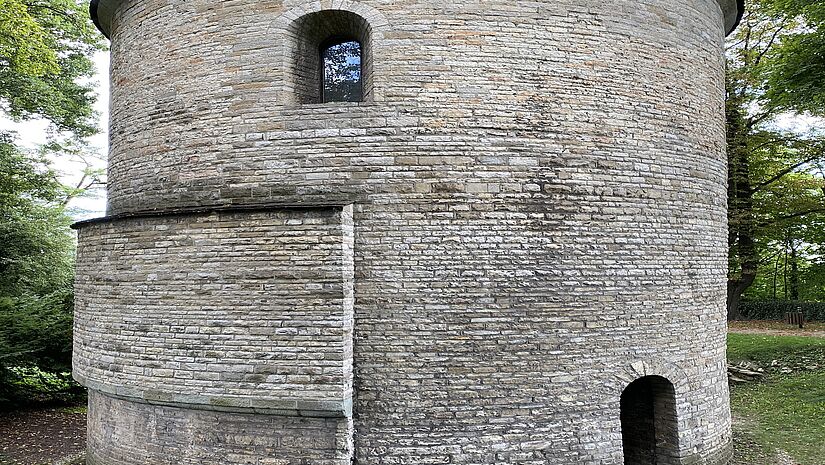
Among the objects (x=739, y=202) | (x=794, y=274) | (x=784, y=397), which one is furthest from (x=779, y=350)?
(x=794, y=274)

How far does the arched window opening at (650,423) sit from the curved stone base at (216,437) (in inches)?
157

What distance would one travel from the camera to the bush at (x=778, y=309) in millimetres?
20250

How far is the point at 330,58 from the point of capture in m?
7.53

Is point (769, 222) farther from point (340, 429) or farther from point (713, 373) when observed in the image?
point (340, 429)

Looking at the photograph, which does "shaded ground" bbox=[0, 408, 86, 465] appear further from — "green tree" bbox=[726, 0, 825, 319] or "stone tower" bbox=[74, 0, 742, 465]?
"green tree" bbox=[726, 0, 825, 319]

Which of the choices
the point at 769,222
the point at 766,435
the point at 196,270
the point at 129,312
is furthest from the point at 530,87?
the point at 769,222

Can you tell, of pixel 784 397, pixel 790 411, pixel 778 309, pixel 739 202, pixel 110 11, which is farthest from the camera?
pixel 778 309

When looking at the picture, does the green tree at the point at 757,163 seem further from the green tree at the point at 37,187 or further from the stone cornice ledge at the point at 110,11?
the green tree at the point at 37,187

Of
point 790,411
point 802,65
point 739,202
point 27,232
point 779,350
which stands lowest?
point 790,411

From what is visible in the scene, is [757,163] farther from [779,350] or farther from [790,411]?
[790,411]

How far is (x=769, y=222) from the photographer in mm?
19812

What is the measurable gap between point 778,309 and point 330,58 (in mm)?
20098

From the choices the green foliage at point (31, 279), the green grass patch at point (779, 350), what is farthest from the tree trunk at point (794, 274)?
the green foliage at point (31, 279)

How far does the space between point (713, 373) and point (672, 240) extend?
2.01m
